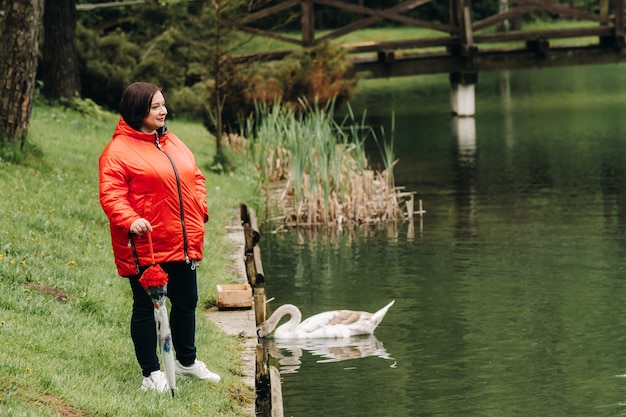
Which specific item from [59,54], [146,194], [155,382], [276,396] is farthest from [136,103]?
[59,54]

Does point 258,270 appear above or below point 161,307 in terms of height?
below

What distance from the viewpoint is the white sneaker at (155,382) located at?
7.62m

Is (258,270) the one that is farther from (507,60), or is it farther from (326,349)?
(507,60)

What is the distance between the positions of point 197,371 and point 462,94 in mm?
26330


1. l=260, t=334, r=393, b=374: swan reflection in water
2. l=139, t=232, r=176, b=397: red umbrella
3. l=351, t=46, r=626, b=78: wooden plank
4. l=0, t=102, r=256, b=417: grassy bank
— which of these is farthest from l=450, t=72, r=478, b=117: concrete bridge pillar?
l=139, t=232, r=176, b=397: red umbrella

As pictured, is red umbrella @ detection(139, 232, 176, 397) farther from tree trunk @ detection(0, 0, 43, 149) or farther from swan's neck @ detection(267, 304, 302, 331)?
tree trunk @ detection(0, 0, 43, 149)

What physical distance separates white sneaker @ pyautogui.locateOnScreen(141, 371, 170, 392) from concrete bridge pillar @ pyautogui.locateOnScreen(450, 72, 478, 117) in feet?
85.3

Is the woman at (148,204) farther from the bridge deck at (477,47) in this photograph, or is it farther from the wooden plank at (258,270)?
the bridge deck at (477,47)

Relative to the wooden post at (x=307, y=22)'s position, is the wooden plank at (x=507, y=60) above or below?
below

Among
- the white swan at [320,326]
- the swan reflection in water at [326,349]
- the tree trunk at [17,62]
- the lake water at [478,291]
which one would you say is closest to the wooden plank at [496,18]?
the lake water at [478,291]

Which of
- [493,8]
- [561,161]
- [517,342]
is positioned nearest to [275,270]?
[517,342]

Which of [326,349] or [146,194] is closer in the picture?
[146,194]

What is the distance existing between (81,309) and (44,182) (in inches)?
184

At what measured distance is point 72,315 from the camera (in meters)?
9.02
